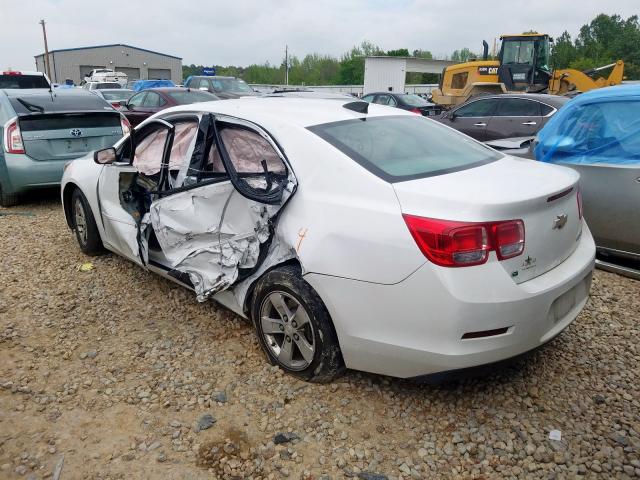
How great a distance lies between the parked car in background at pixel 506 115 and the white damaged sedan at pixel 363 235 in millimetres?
6424

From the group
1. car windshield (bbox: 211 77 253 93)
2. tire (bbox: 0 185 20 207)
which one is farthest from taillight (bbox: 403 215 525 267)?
car windshield (bbox: 211 77 253 93)

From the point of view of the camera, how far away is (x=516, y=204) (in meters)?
2.46

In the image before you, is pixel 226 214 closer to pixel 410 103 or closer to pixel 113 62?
pixel 410 103

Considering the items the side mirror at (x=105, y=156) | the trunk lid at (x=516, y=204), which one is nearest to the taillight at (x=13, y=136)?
the side mirror at (x=105, y=156)

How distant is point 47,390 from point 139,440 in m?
0.82

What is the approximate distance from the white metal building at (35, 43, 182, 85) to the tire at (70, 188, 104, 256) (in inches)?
2263

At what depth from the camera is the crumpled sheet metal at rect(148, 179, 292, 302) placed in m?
3.19

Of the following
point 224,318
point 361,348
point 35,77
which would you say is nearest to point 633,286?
point 361,348

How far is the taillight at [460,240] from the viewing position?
237cm

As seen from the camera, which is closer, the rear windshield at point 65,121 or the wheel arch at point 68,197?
the wheel arch at point 68,197

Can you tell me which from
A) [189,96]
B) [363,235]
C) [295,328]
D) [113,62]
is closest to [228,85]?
[189,96]

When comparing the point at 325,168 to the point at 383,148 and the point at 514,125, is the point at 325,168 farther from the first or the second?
the point at 514,125

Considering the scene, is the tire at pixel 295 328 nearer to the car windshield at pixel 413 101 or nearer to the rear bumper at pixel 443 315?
the rear bumper at pixel 443 315

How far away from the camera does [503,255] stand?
2.42 m
